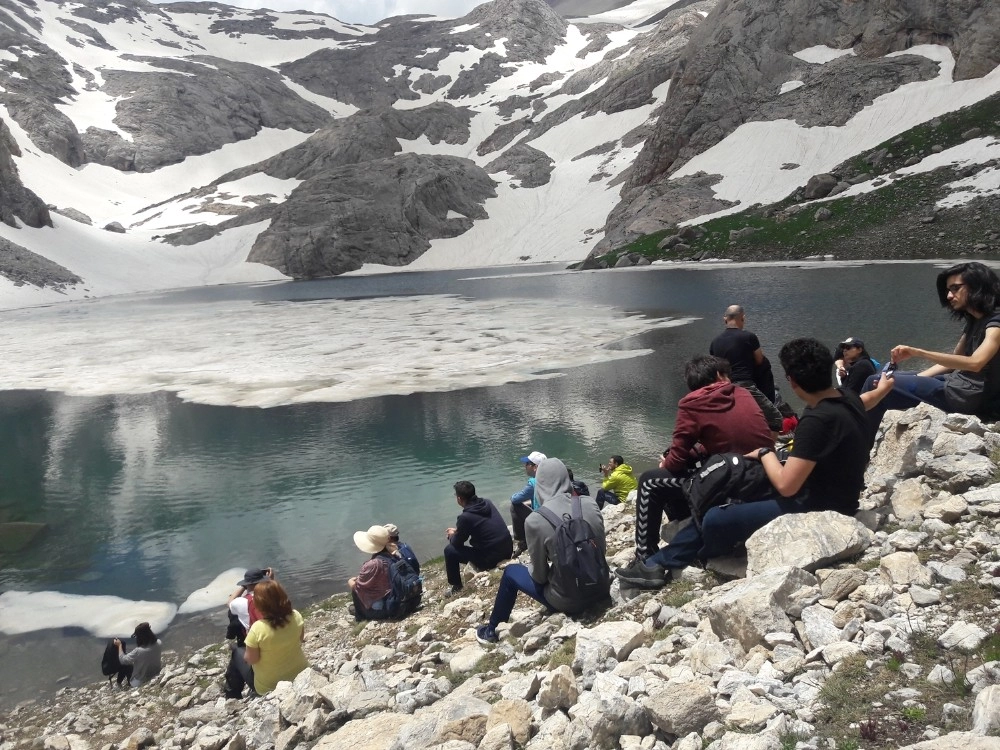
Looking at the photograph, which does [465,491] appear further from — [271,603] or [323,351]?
[323,351]

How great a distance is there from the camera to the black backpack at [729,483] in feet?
20.9

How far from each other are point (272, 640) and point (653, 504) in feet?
14.4

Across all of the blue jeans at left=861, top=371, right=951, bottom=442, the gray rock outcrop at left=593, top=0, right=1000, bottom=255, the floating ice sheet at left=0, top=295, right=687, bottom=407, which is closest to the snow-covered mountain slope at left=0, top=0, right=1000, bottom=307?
the gray rock outcrop at left=593, top=0, right=1000, bottom=255

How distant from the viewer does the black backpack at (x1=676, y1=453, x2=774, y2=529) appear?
6355 mm

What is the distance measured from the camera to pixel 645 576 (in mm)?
6727

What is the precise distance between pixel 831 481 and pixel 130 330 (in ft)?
168

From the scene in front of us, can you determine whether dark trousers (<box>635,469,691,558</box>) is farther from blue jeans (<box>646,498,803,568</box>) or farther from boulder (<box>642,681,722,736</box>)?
boulder (<box>642,681,722,736</box>)

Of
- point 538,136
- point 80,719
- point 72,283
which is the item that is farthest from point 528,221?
point 80,719

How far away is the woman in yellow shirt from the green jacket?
618 centimetres

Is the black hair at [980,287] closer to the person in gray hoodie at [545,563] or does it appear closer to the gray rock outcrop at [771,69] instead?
the person in gray hoodie at [545,563]

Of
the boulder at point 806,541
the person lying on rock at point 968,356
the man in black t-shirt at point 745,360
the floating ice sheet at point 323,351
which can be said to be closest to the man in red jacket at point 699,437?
the boulder at point 806,541

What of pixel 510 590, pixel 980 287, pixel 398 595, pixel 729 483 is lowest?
pixel 398 595

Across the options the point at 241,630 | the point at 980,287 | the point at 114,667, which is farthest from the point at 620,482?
the point at 114,667

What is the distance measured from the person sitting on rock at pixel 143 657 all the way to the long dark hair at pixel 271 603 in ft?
9.09
